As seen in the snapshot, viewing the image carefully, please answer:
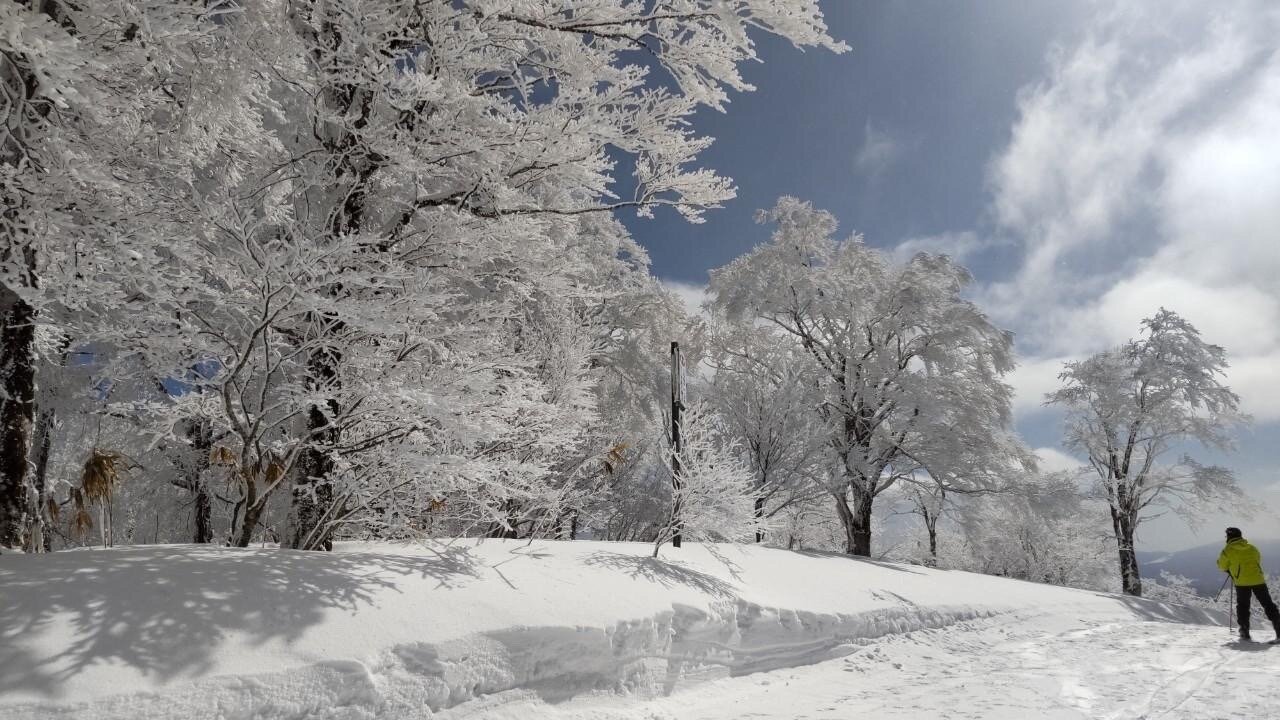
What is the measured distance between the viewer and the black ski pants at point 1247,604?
25.5 feet

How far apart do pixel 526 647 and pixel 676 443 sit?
15.6ft

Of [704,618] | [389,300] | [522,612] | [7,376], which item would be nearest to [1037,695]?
[704,618]

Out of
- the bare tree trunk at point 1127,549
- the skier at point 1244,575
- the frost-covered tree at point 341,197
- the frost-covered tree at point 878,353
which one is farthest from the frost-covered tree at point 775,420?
the bare tree trunk at point 1127,549

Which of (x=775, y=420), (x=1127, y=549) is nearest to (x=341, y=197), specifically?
(x=775, y=420)

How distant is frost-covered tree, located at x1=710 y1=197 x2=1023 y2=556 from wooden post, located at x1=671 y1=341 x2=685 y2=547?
5.99m

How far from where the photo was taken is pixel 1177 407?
17.3 m

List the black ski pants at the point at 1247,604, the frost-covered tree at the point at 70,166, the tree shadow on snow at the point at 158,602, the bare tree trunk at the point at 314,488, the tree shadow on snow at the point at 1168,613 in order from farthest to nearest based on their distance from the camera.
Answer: the tree shadow on snow at the point at 1168,613
the black ski pants at the point at 1247,604
the bare tree trunk at the point at 314,488
the frost-covered tree at the point at 70,166
the tree shadow on snow at the point at 158,602

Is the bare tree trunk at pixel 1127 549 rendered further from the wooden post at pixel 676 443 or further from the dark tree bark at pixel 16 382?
the dark tree bark at pixel 16 382

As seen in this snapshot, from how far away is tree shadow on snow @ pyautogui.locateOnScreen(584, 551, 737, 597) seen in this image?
6953 mm

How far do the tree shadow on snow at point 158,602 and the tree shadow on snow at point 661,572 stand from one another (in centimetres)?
220

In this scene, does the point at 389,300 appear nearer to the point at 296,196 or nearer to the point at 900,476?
the point at 296,196

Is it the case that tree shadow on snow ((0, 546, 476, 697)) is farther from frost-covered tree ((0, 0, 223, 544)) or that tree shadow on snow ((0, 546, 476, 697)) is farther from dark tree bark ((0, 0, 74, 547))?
frost-covered tree ((0, 0, 223, 544))

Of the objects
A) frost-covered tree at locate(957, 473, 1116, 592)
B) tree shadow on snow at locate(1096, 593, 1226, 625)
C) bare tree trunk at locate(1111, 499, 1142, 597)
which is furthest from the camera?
bare tree trunk at locate(1111, 499, 1142, 597)

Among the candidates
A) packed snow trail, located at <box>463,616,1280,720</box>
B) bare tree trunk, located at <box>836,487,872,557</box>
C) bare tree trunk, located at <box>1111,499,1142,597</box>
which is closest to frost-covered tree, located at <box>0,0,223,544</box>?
packed snow trail, located at <box>463,616,1280,720</box>
